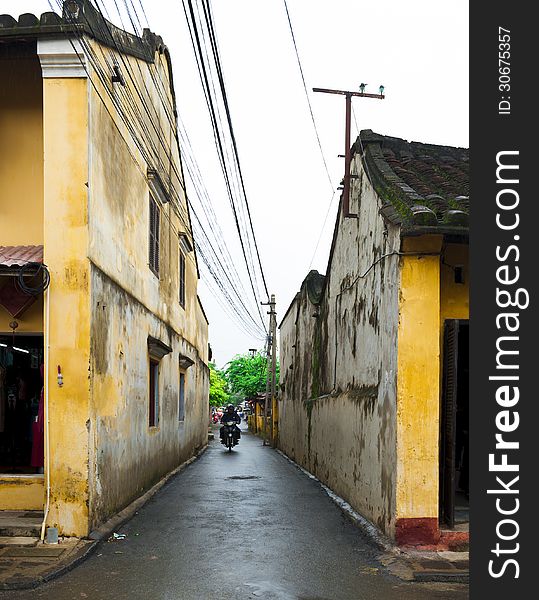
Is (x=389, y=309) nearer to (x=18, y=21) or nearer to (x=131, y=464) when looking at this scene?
(x=131, y=464)

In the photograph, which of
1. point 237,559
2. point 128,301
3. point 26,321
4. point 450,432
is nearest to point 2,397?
point 26,321

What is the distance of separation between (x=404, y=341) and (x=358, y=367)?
287cm

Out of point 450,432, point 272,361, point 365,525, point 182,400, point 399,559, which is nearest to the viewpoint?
point 399,559

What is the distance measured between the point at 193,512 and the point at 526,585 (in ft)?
21.5

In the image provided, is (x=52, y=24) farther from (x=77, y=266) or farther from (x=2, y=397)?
(x=2, y=397)

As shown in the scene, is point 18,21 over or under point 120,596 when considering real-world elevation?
over

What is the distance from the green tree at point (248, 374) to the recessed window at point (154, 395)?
35171mm

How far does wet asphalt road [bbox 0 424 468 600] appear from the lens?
6.02 m

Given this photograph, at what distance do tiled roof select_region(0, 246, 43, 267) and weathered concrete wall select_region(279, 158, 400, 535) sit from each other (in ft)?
14.0

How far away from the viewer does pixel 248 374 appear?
51.6m

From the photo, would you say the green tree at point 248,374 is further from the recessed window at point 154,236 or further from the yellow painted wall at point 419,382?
the yellow painted wall at point 419,382

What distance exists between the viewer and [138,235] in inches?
441

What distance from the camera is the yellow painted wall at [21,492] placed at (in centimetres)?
845

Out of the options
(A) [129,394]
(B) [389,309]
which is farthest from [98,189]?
(B) [389,309]
